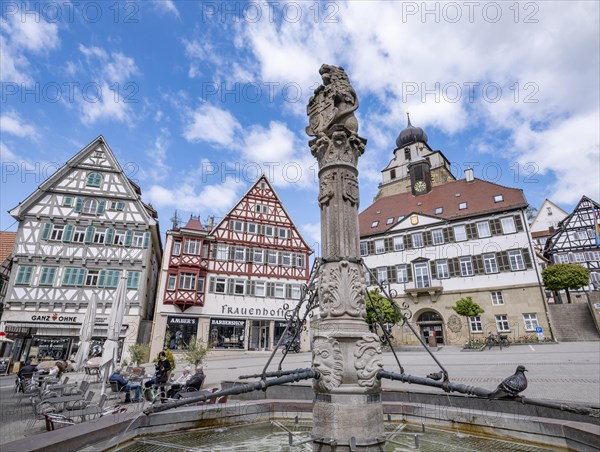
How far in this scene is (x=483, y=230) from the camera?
94.6 ft

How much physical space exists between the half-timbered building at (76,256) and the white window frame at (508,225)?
26837mm

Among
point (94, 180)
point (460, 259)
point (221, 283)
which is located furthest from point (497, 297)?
point (94, 180)

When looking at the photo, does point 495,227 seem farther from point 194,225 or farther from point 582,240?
point 194,225

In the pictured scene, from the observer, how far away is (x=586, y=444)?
3488mm

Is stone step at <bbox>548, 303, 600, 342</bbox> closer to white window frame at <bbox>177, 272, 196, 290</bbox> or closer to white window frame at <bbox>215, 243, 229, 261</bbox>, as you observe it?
white window frame at <bbox>215, 243, 229, 261</bbox>

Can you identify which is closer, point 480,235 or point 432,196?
point 480,235

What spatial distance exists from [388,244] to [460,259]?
651cm

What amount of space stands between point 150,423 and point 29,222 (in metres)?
23.8

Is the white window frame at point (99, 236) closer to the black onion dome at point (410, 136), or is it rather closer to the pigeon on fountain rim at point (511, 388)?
the pigeon on fountain rim at point (511, 388)

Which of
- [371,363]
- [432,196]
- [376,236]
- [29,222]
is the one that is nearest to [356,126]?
[371,363]

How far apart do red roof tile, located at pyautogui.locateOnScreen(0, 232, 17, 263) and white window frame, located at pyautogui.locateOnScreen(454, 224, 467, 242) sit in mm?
33865

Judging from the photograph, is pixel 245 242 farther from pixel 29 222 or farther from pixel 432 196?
pixel 432 196

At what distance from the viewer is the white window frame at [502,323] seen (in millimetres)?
26006

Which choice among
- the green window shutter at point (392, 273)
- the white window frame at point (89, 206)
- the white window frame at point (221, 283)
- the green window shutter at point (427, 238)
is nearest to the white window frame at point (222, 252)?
the white window frame at point (221, 283)
